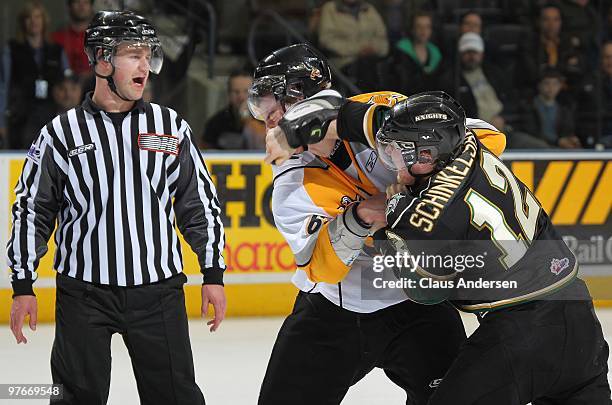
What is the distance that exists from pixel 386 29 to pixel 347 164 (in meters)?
4.60

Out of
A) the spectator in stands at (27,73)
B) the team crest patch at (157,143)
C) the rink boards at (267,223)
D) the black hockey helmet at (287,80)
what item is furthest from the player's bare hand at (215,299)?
the spectator in stands at (27,73)

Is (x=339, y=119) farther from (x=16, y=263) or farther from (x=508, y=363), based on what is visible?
(x=16, y=263)

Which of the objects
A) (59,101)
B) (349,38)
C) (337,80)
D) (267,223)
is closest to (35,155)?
→ (267,223)

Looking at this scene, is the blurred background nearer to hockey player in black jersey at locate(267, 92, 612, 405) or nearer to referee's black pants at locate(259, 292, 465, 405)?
referee's black pants at locate(259, 292, 465, 405)

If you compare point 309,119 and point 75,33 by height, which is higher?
point 309,119

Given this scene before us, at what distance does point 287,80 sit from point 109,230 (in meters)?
0.71

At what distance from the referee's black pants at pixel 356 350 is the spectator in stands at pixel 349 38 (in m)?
4.37

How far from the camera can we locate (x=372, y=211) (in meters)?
2.72

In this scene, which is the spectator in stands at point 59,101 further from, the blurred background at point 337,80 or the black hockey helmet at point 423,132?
the black hockey helmet at point 423,132

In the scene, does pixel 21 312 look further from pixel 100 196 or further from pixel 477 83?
pixel 477 83

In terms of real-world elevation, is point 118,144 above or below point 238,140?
above

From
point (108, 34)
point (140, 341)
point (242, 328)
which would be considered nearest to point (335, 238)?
point (140, 341)

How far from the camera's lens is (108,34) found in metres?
3.27

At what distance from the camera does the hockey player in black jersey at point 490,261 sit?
2.57 m
